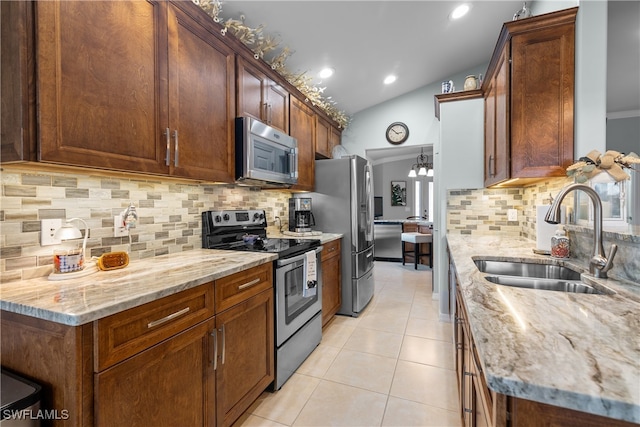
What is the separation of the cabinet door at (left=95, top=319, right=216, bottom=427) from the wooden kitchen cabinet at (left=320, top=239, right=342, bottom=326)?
1.47m

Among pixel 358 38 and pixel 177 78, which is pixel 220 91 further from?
pixel 358 38

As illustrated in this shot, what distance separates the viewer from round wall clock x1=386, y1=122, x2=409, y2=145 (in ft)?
13.9

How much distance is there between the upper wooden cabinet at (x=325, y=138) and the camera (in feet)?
11.1

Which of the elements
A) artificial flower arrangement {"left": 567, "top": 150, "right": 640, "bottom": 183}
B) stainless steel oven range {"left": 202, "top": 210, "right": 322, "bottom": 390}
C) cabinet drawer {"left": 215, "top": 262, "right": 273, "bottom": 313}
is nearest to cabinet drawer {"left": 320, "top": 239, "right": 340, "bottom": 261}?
stainless steel oven range {"left": 202, "top": 210, "right": 322, "bottom": 390}

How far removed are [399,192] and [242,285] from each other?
6763 mm

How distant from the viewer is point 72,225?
137 centimetres

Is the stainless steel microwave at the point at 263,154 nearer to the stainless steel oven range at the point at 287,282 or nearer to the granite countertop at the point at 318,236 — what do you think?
the stainless steel oven range at the point at 287,282

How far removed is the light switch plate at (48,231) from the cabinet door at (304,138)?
74.3 inches

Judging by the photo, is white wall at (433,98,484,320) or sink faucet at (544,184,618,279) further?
white wall at (433,98,484,320)

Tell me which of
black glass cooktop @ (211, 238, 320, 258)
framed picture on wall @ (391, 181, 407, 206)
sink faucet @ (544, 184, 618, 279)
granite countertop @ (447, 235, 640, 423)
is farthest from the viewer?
framed picture on wall @ (391, 181, 407, 206)

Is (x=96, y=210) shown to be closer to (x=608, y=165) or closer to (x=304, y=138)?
(x=304, y=138)

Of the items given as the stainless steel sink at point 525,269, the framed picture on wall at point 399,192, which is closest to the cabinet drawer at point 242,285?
the stainless steel sink at point 525,269

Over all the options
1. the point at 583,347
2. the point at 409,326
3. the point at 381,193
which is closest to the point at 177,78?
the point at 583,347

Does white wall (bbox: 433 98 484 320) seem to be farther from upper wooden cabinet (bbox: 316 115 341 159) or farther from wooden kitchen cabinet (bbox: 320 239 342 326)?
upper wooden cabinet (bbox: 316 115 341 159)
